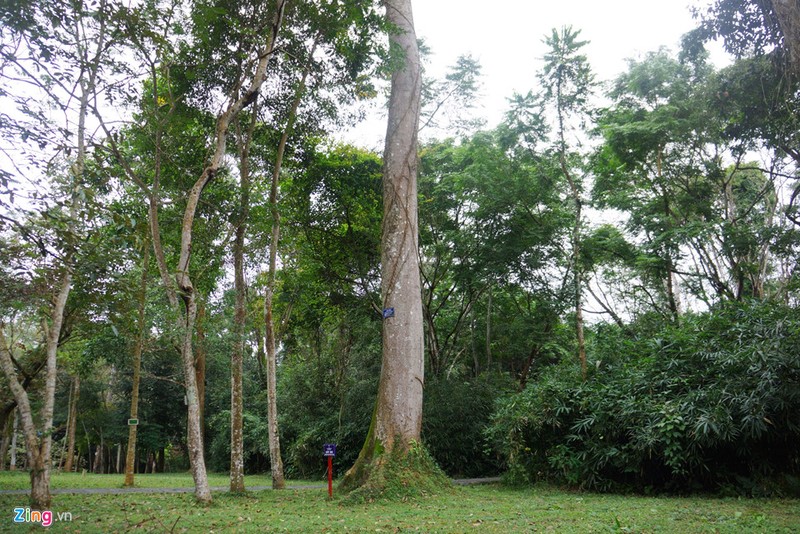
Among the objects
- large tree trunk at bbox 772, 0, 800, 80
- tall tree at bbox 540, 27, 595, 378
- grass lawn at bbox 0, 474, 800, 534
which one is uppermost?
tall tree at bbox 540, 27, 595, 378

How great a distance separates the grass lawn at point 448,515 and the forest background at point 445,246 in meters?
0.90

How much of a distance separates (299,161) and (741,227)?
32.4 feet

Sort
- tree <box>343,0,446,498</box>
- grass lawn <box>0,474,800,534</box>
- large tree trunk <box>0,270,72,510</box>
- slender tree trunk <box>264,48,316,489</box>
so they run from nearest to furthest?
grass lawn <box>0,474,800,534</box>, large tree trunk <box>0,270,72,510</box>, tree <box>343,0,446,498</box>, slender tree trunk <box>264,48,316,489</box>

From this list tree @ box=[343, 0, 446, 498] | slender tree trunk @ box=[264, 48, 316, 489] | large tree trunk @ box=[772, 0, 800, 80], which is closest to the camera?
large tree trunk @ box=[772, 0, 800, 80]

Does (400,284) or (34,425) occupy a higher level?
(400,284)

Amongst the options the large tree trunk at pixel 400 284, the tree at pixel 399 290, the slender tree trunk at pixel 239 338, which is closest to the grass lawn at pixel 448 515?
the slender tree trunk at pixel 239 338

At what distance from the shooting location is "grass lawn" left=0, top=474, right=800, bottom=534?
5012 millimetres

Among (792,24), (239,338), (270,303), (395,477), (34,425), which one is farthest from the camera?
(270,303)

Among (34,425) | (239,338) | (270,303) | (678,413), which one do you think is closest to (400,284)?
(239,338)

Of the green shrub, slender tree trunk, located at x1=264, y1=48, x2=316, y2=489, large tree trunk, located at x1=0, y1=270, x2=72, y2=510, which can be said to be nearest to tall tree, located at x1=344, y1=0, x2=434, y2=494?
slender tree trunk, located at x1=264, y1=48, x2=316, y2=489

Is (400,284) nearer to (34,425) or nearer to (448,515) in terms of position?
(448,515)

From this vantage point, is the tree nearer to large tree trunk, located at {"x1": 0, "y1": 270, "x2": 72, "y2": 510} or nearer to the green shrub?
the green shrub

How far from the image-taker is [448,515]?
5.79 meters

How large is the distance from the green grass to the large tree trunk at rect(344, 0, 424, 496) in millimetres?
965
